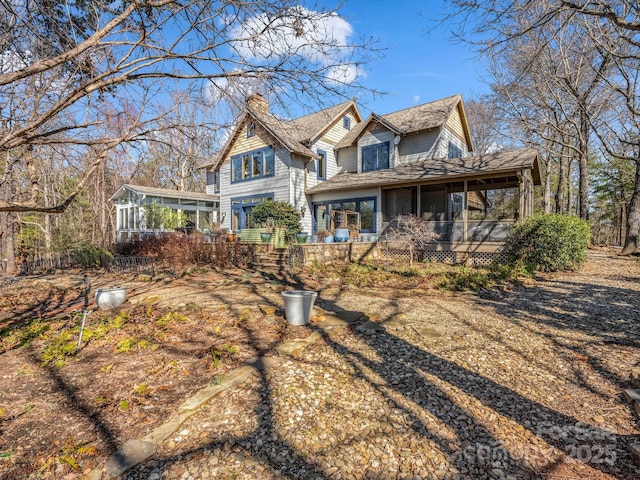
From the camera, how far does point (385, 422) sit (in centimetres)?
268

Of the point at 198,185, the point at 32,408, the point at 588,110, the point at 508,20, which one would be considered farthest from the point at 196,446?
the point at 198,185

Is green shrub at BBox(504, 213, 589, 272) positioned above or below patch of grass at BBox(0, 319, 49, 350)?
above

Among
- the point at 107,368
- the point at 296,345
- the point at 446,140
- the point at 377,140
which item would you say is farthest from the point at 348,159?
the point at 107,368

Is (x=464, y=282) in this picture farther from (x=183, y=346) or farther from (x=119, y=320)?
(x=119, y=320)

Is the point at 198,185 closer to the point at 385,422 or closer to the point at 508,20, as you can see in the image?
the point at 508,20

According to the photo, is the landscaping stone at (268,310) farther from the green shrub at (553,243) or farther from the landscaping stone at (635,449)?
Result: the green shrub at (553,243)

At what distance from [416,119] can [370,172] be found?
3711 mm

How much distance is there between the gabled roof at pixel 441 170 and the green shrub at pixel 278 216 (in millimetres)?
2046

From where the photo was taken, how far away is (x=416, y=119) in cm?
1684

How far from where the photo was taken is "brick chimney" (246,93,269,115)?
4.11 m

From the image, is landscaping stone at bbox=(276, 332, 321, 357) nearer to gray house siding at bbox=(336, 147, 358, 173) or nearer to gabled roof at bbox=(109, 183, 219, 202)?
gray house siding at bbox=(336, 147, 358, 173)

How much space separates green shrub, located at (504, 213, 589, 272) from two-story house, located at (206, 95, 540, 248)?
2.49 meters

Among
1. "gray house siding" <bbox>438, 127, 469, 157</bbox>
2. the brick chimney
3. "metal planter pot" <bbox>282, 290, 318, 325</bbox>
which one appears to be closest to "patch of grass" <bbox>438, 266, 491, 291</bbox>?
"metal planter pot" <bbox>282, 290, 318, 325</bbox>

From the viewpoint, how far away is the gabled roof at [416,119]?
52.2ft
